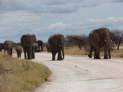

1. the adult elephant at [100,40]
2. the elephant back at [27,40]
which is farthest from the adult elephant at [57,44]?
the elephant back at [27,40]

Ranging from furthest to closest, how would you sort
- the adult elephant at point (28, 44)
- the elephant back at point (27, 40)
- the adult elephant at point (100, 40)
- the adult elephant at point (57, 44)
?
the elephant back at point (27, 40) → the adult elephant at point (28, 44) → the adult elephant at point (57, 44) → the adult elephant at point (100, 40)

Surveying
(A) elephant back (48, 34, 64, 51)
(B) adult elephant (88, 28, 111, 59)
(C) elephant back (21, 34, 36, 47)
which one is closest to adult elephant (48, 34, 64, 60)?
(A) elephant back (48, 34, 64, 51)

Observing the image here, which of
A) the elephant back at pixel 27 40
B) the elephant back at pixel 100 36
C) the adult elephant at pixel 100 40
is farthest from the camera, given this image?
the elephant back at pixel 27 40

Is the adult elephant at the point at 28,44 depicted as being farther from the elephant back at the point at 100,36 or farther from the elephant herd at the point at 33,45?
the elephant back at the point at 100,36

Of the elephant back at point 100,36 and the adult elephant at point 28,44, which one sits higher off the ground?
the elephant back at point 100,36

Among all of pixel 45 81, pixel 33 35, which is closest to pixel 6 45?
pixel 33 35

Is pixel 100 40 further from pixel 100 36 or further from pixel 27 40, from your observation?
pixel 27 40

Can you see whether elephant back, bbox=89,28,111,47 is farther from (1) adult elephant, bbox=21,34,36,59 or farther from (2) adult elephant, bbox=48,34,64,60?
(1) adult elephant, bbox=21,34,36,59

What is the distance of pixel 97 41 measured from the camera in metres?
43.9

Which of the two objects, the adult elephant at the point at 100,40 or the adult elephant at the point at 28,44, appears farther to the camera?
the adult elephant at the point at 28,44

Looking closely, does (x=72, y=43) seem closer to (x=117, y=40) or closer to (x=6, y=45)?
(x=117, y=40)

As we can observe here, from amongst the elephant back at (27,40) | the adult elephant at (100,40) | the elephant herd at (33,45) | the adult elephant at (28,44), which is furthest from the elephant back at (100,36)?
the elephant back at (27,40)

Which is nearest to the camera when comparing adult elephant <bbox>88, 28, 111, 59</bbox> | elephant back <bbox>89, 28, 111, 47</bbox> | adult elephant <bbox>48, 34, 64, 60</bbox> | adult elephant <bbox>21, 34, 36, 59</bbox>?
adult elephant <bbox>88, 28, 111, 59</bbox>

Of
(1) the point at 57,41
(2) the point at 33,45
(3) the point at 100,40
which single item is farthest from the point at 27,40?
(3) the point at 100,40
